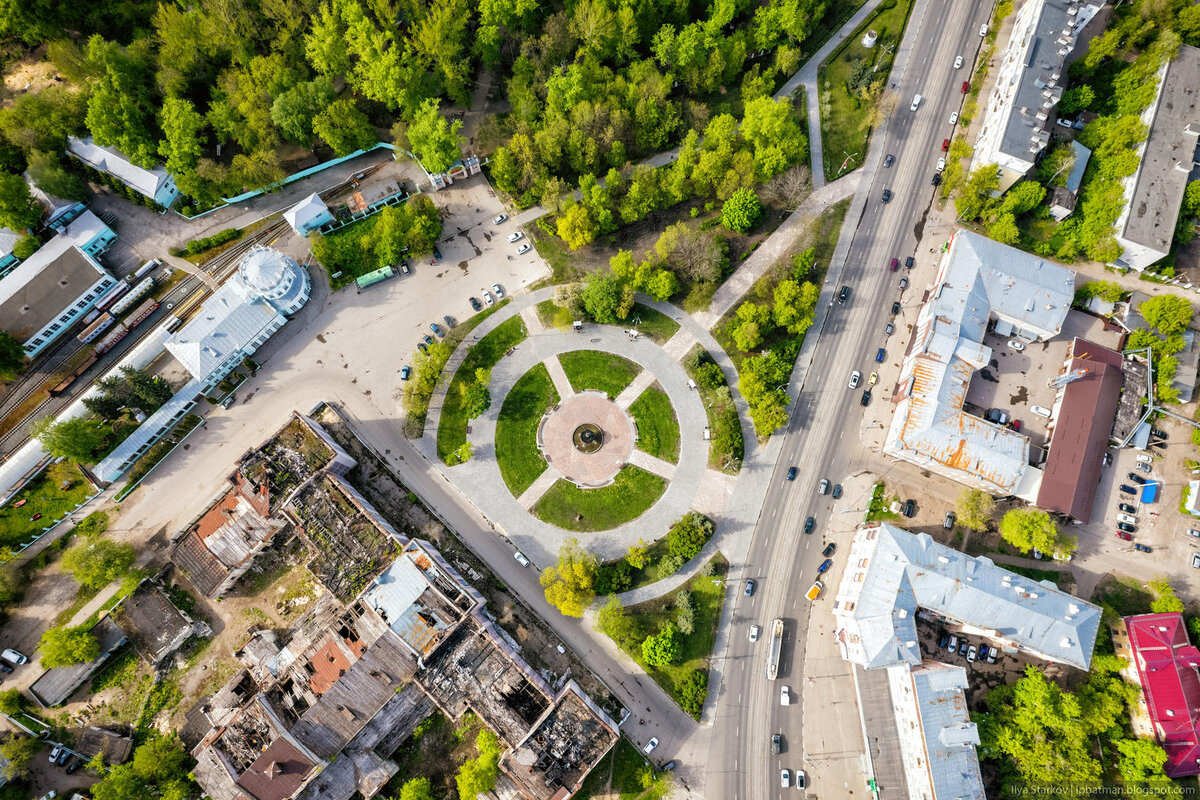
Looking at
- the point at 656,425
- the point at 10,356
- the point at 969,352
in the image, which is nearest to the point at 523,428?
the point at 656,425

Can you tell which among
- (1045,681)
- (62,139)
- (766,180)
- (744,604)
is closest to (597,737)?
(744,604)

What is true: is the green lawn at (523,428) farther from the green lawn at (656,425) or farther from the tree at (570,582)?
the green lawn at (656,425)

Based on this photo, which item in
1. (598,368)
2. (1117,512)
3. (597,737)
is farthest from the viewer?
(598,368)

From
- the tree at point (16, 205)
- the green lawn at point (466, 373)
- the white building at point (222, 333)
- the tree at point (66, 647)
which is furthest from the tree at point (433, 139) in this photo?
the tree at point (66, 647)

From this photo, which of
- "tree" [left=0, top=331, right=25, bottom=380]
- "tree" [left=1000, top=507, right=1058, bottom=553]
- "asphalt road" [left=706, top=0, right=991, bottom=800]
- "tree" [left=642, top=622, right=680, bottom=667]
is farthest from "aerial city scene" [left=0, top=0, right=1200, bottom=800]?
"tree" [left=642, top=622, right=680, bottom=667]

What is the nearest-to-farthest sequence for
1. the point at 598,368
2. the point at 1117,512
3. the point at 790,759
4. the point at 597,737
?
the point at 597,737 → the point at 790,759 → the point at 1117,512 → the point at 598,368

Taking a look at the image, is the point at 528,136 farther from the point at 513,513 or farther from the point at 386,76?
the point at 513,513

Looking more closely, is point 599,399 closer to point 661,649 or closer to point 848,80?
point 661,649
